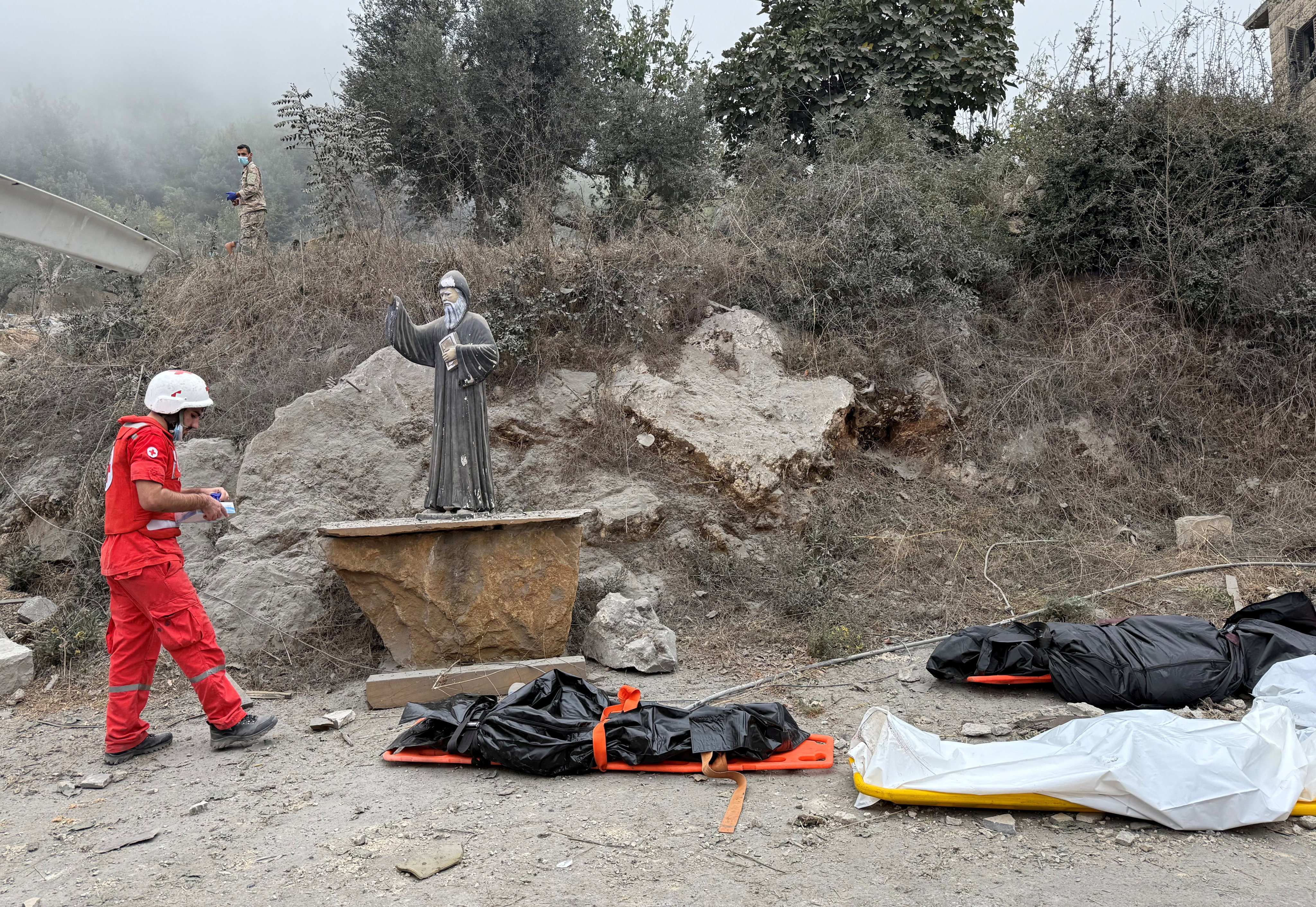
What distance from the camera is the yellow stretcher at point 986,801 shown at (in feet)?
9.51

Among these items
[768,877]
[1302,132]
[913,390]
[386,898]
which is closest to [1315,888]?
[768,877]

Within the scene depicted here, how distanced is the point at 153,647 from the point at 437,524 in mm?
1514

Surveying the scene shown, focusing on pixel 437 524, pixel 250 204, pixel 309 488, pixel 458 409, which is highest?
pixel 250 204

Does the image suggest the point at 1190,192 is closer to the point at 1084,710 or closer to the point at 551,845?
the point at 1084,710

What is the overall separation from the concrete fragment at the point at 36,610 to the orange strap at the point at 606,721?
4.67 m

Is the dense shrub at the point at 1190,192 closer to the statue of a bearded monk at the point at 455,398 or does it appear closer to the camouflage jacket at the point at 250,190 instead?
the statue of a bearded monk at the point at 455,398

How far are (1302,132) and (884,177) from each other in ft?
13.3

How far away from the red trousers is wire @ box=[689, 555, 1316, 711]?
2392 millimetres

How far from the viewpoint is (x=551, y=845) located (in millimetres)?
2902

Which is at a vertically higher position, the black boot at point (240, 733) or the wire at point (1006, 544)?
the wire at point (1006, 544)

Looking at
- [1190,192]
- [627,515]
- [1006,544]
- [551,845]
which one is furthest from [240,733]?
[1190,192]

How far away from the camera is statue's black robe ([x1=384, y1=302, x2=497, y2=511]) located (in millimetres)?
5129

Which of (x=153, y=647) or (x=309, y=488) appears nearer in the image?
(x=153, y=647)

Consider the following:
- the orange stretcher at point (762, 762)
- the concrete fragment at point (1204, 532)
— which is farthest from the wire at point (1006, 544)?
the orange stretcher at point (762, 762)
